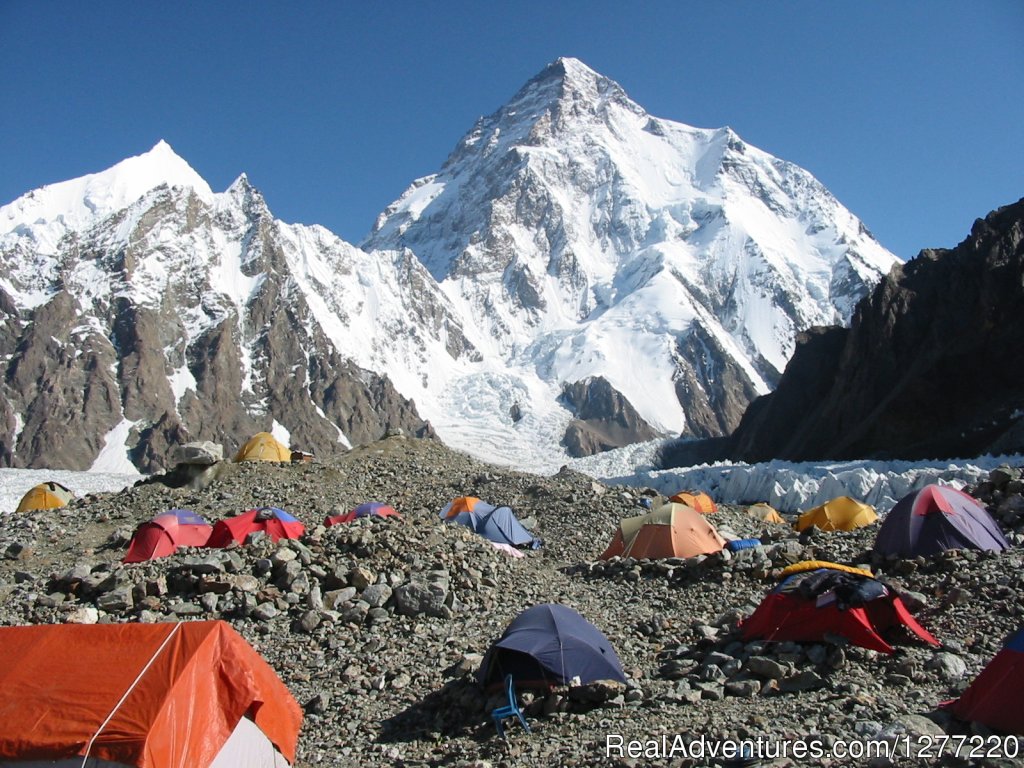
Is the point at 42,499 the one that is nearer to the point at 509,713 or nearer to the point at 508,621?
the point at 508,621

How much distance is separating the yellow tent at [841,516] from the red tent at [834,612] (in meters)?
18.4

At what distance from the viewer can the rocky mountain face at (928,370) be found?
5325 cm

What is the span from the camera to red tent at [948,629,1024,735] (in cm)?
738

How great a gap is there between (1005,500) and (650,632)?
1121 centimetres

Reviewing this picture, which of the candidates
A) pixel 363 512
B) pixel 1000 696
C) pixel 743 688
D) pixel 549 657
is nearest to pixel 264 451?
pixel 363 512

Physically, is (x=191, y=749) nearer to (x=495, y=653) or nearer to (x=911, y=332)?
(x=495, y=653)

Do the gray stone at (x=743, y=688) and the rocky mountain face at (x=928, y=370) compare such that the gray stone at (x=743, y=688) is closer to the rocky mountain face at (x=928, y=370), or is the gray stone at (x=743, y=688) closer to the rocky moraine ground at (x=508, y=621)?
the rocky moraine ground at (x=508, y=621)

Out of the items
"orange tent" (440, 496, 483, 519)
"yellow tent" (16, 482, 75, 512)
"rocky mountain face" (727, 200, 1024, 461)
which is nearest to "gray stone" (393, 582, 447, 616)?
"orange tent" (440, 496, 483, 519)

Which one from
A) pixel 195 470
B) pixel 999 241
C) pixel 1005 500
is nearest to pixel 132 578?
pixel 195 470

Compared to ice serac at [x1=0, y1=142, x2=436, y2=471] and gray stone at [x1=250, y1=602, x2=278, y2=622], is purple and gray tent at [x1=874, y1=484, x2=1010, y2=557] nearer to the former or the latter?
gray stone at [x1=250, y1=602, x2=278, y2=622]

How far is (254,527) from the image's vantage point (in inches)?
821

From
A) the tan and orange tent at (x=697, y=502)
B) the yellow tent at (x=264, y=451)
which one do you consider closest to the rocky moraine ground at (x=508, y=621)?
the tan and orange tent at (x=697, y=502)

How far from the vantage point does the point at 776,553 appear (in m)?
16.5

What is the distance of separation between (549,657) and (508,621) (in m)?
4.14
